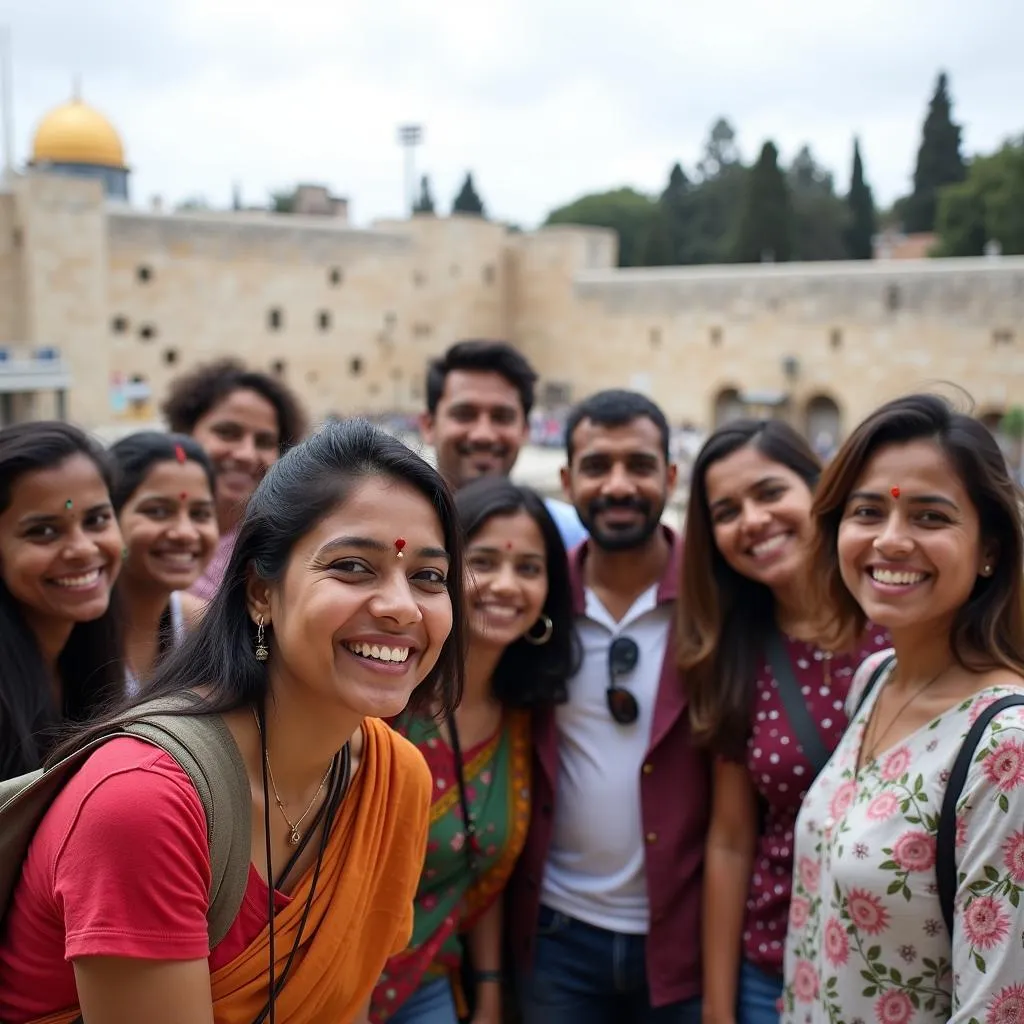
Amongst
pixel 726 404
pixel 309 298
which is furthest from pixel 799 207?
pixel 309 298

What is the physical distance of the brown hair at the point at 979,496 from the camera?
5.81ft

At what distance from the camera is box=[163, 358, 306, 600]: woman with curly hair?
364 centimetres

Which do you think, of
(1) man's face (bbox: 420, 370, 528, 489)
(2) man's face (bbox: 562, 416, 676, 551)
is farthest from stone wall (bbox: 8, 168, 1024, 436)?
(2) man's face (bbox: 562, 416, 676, 551)

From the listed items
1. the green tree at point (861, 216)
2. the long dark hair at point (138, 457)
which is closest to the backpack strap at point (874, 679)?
the long dark hair at point (138, 457)

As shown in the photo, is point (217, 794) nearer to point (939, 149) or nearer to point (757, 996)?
point (757, 996)

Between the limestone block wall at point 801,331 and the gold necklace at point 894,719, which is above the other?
the limestone block wall at point 801,331

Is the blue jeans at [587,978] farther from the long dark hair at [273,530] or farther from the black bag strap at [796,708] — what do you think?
the long dark hair at [273,530]

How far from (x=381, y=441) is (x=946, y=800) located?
3.22ft

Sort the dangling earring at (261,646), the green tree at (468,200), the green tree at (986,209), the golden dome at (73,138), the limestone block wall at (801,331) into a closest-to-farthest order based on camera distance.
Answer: the dangling earring at (261,646) → the limestone block wall at (801,331) → the golden dome at (73,138) → the green tree at (986,209) → the green tree at (468,200)

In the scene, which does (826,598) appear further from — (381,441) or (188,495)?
(188,495)

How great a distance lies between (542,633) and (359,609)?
40.2 inches

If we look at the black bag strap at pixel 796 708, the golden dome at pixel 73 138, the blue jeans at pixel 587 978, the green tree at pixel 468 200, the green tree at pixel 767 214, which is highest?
the green tree at pixel 468 200

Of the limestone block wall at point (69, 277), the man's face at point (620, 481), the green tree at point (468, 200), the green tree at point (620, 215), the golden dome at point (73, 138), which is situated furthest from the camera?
the green tree at point (620, 215)

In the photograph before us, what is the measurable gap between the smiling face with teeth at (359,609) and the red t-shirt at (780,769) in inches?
38.2
